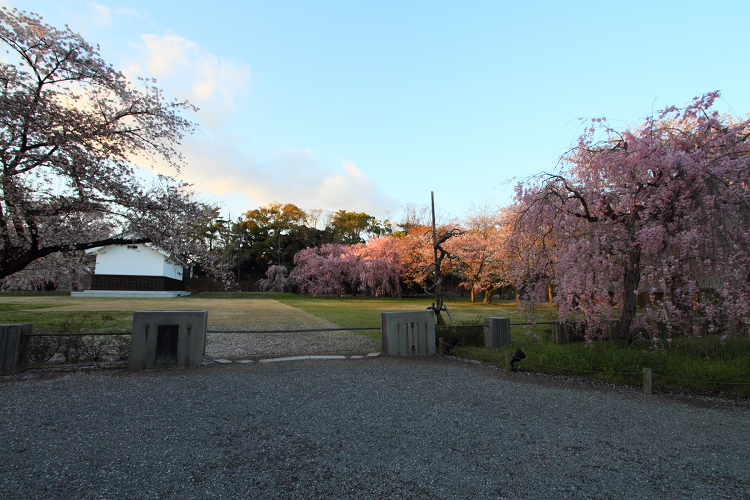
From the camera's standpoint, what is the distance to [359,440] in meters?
3.69

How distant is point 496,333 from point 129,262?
3977cm

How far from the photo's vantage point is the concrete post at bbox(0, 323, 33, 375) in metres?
5.98

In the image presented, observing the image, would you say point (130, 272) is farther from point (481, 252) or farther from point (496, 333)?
point (496, 333)

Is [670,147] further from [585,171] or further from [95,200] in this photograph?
[95,200]

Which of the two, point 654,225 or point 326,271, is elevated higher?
point 326,271

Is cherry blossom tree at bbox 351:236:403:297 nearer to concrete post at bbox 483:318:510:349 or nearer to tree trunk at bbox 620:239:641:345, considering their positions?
concrete post at bbox 483:318:510:349

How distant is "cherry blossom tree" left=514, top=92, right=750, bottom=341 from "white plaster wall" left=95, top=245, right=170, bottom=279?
127ft

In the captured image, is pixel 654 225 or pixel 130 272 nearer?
pixel 654 225

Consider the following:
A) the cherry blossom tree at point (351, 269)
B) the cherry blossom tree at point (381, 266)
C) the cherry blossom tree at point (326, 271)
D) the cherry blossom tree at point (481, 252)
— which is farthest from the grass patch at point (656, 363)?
the cherry blossom tree at point (326, 271)

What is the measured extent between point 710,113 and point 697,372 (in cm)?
461

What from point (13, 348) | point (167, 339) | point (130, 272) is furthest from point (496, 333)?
point (130, 272)

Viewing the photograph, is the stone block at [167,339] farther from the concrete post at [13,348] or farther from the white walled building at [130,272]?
the white walled building at [130,272]

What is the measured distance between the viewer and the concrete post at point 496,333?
325 inches

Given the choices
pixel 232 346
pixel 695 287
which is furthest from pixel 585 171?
pixel 232 346
